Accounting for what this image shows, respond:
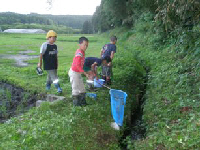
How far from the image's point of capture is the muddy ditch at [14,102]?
18.9 feet

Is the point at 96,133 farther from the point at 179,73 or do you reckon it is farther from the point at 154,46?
the point at 154,46

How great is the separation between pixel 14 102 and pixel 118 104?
3.62 metres

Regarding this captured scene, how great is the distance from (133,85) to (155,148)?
4.08m

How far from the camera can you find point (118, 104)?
14.6 feet

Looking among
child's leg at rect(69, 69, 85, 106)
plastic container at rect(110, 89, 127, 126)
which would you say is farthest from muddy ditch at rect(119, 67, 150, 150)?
child's leg at rect(69, 69, 85, 106)

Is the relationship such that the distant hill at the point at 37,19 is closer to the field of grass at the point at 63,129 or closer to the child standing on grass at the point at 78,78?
the child standing on grass at the point at 78,78

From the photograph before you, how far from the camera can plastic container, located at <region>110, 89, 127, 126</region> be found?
4432 mm

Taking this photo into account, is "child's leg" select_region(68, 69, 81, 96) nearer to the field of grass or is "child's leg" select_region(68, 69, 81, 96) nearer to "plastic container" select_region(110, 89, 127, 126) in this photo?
the field of grass

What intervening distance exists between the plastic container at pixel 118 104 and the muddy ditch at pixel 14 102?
271cm

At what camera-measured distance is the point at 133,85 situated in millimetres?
7609

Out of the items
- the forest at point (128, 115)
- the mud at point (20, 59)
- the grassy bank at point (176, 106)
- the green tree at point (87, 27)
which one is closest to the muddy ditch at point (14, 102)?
the forest at point (128, 115)

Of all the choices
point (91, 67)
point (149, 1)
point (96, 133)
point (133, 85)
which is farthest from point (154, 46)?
point (96, 133)

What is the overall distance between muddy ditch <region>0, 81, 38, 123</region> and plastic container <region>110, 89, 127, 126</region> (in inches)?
107

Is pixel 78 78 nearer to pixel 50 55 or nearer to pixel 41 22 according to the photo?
pixel 50 55
